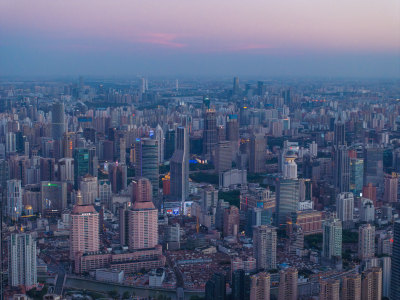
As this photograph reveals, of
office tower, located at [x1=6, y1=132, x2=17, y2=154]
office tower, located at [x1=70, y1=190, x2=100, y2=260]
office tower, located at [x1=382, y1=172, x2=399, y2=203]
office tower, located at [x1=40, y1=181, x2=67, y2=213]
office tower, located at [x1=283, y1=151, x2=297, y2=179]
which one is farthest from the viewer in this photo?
office tower, located at [x1=283, y1=151, x2=297, y2=179]

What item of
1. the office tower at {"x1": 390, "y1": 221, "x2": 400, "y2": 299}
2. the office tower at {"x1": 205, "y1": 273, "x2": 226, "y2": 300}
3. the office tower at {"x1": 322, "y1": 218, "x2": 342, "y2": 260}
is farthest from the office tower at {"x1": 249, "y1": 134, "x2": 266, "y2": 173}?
the office tower at {"x1": 205, "y1": 273, "x2": 226, "y2": 300}

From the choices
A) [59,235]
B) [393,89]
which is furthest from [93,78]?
[393,89]

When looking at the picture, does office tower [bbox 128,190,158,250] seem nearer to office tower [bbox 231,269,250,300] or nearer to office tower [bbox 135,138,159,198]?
office tower [bbox 231,269,250,300]

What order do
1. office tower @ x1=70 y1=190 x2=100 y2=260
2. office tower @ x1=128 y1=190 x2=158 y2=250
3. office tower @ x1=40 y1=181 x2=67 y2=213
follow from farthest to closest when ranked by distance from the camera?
office tower @ x1=40 y1=181 x2=67 y2=213
office tower @ x1=128 y1=190 x2=158 y2=250
office tower @ x1=70 y1=190 x2=100 y2=260

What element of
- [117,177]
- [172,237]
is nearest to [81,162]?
[117,177]

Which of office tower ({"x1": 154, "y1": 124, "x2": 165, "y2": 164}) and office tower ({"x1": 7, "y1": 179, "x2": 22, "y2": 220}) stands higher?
office tower ({"x1": 154, "y1": 124, "x2": 165, "y2": 164})

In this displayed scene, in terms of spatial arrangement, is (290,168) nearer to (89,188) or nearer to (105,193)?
(105,193)

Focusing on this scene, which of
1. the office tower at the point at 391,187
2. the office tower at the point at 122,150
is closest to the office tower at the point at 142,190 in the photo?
the office tower at the point at 122,150
